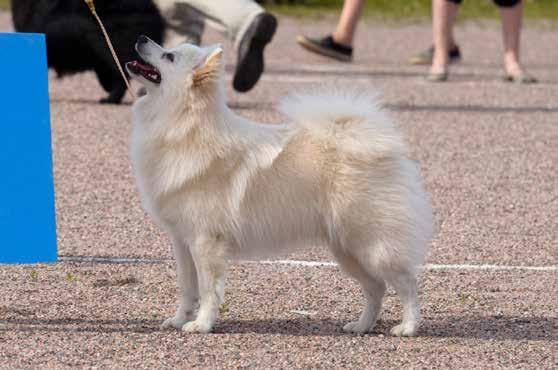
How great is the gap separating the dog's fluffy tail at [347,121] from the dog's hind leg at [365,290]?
429 mm

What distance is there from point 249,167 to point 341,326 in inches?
29.8

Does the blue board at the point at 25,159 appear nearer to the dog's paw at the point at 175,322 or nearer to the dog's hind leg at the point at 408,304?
the dog's paw at the point at 175,322

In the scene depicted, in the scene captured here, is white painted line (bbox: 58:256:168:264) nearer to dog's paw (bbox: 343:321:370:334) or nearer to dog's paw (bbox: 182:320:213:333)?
dog's paw (bbox: 182:320:213:333)

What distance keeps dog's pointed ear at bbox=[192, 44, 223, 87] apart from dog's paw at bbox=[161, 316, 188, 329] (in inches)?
35.5

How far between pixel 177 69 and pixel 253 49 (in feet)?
14.6

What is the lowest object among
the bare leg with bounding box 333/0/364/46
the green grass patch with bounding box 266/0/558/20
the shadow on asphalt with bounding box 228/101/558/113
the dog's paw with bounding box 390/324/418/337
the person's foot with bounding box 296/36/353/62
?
the green grass patch with bounding box 266/0/558/20

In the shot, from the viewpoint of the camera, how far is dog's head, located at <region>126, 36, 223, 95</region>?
4.74 meters

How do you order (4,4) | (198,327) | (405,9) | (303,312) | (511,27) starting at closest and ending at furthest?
1. (198,327)
2. (303,312)
3. (511,27)
4. (4,4)
5. (405,9)

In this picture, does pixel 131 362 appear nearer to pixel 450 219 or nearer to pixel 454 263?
pixel 454 263

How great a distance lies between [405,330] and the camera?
4906 mm

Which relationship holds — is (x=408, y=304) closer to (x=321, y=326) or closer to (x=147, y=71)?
(x=321, y=326)

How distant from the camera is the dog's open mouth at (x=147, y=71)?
→ 4766mm

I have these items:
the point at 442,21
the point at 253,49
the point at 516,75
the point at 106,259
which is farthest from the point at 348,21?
the point at 106,259

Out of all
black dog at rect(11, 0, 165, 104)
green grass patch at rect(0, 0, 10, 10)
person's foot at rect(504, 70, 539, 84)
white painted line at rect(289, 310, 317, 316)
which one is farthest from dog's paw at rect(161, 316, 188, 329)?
green grass patch at rect(0, 0, 10, 10)
